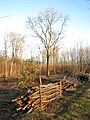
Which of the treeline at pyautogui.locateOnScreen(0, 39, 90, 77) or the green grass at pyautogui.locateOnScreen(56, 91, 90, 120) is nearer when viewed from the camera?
the green grass at pyautogui.locateOnScreen(56, 91, 90, 120)

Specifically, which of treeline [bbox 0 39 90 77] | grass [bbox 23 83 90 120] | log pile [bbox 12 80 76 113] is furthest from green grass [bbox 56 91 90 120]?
treeline [bbox 0 39 90 77]

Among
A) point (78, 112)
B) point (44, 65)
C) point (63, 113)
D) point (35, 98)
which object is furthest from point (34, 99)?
point (44, 65)

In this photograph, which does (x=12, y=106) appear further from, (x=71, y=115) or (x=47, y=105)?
(x=71, y=115)

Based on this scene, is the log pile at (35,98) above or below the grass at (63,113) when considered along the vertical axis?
above

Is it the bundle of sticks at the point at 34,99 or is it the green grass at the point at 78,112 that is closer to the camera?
the green grass at the point at 78,112

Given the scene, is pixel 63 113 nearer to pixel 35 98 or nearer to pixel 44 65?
pixel 35 98

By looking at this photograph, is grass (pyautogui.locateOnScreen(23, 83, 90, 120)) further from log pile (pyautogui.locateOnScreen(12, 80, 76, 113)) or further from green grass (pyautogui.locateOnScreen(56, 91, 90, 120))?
log pile (pyautogui.locateOnScreen(12, 80, 76, 113))

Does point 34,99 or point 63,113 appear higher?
point 34,99

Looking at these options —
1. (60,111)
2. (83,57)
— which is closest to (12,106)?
(60,111)

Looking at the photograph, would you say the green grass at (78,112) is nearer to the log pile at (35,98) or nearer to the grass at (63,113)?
the grass at (63,113)

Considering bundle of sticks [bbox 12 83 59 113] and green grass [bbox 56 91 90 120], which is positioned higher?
bundle of sticks [bbox 12 83 59 113]

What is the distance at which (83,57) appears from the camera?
179 feet

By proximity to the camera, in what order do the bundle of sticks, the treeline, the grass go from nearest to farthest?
the grass, the bundle of sticks, the treeline

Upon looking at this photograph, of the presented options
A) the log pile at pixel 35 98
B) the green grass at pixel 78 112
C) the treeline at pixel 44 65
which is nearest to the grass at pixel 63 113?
the green grass at pixel 78 112
